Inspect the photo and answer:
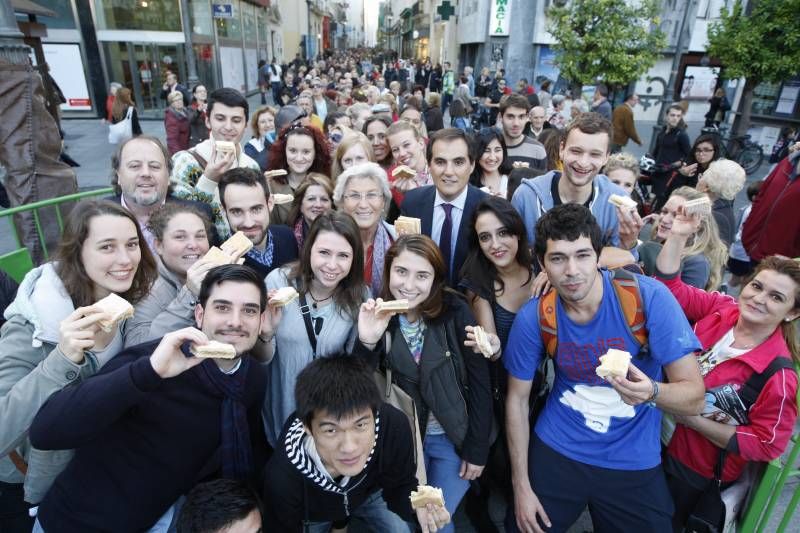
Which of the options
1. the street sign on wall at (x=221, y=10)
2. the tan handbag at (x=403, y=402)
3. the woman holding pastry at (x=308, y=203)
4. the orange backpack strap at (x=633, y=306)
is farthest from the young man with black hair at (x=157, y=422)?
the street sign on wall at (x=221, y=10)

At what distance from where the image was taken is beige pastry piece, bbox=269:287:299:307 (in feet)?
8.63

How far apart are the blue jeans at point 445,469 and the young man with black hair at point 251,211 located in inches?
69.3

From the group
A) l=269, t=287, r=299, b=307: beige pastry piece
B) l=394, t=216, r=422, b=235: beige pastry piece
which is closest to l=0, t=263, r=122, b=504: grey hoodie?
l=269, t=287, r=299, b=307: beige pastry piece

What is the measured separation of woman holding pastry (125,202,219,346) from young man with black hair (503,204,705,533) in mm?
2060

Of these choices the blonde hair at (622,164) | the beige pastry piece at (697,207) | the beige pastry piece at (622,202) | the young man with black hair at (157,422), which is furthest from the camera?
the blonde hair at (622,164)

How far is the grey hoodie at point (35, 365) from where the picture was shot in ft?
6.52

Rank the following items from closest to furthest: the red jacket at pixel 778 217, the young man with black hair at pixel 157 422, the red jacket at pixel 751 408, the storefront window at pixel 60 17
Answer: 1. the young man with black hair at pixel 157 422
2. the red jacket at pixel 751 408
3. the red jacket at pixel 778 217
4. the storefront window at pixel 60 17

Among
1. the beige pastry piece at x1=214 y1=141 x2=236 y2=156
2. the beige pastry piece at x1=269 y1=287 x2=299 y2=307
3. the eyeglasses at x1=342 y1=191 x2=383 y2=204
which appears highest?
the beige pastry piece at x1=214 y1=141 x2=236 y2=156

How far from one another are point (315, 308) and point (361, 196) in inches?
43.2

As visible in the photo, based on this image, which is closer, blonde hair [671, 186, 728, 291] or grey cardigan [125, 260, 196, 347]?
grey cardigan [125, 260, 196, 347]

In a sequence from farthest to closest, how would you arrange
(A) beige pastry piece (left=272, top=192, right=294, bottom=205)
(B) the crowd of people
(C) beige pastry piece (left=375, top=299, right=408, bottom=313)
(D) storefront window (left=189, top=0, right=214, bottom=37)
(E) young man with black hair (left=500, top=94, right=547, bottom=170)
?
(D) storefront window (left=189, top=0, right=214, bottom=37) < (E) young man with black hair (left=500, top=94, right=547, bottom=170) < (A) beige pastry piece (left=272, top=192, right=294, bottom=205) < (C) beige pastry piece (left=375, top=299, right=408, bottom=313) < (B) the crowd of people

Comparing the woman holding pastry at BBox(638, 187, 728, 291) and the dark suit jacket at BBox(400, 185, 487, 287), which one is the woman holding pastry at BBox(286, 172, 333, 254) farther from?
the woman holding pastry at BBox(638, 187, 728, 291)

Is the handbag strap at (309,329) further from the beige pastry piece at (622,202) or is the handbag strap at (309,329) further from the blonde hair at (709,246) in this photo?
the blonde hair at (709,246)

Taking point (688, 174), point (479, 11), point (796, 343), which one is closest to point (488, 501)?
point (796, 343)
